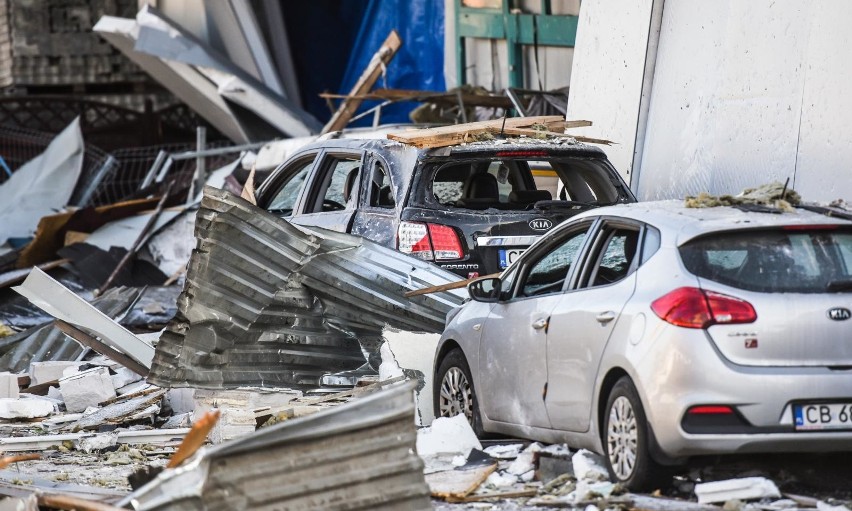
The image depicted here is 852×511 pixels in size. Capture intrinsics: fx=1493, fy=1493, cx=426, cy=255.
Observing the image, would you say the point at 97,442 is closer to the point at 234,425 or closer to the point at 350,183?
the point at 234,425

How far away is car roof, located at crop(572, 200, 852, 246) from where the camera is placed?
23.1 feet

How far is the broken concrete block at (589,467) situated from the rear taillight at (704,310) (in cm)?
102

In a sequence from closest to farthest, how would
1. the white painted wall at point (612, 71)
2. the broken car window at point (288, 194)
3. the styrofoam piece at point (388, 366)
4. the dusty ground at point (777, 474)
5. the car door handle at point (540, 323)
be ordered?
1. the dusty ground at point (777, 474)
2. the car door handle at point (540, 323)
3. the styrofoam piece at point (388, 366)
4. the broken car window at point (288, 194)
5. the white painted wall at point (612, 71)

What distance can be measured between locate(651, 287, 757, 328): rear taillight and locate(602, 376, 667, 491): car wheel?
44 centimetres

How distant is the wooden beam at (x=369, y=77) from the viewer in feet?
59.8

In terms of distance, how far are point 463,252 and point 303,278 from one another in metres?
1.16

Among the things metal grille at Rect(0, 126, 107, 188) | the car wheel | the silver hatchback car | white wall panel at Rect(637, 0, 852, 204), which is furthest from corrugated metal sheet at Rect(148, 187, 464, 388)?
metal grille at Rect(0, 126, 107, 188)

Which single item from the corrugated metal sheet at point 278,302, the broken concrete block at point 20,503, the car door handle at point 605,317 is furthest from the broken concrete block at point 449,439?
the broken concrete block at point 20,503

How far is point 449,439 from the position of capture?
8.46 metres

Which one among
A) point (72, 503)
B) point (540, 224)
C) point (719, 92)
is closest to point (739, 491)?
point (72, 503)

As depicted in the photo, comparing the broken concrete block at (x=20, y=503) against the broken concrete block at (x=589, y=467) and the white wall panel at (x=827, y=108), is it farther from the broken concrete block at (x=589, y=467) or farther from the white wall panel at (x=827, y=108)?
the white wall panel at (x=827, y=108)

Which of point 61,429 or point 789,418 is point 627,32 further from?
point 789,418

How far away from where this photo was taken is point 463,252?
1018 cm

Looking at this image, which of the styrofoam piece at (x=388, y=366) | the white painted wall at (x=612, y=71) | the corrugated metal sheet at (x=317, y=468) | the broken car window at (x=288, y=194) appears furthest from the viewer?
the white painted wall at (x=612, y=71)
